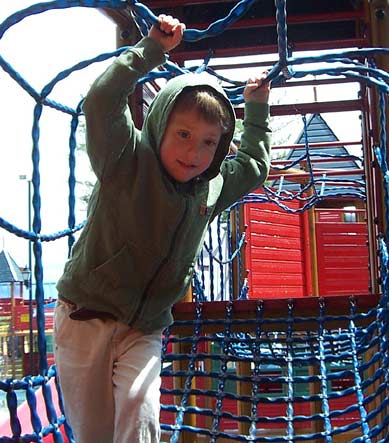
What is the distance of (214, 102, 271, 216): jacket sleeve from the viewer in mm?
1129

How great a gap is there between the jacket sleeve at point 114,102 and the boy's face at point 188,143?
0.06 m

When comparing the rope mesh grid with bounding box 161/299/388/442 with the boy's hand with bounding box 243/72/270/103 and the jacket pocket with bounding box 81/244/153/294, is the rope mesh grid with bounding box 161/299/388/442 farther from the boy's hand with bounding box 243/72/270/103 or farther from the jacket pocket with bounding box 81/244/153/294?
the boy's hand with bounding box 243/72/270/103

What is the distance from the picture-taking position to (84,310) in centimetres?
95

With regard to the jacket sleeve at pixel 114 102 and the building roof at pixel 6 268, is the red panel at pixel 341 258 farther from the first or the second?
the building roof at pixel 6 268

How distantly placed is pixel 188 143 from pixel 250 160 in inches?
10.1

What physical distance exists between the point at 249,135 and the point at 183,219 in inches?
10.7

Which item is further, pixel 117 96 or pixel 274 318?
pixel 274 318

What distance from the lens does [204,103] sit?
91 cm

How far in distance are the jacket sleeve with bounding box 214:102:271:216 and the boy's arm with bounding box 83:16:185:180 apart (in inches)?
9.8

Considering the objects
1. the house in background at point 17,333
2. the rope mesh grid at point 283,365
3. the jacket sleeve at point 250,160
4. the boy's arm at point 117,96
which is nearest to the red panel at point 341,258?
the rope mesh grid at point 283,365

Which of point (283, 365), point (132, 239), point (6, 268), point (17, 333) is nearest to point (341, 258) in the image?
point (283, 365)

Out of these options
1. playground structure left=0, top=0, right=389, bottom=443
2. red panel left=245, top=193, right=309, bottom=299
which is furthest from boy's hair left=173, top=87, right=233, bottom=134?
red panel left=245, top=193, right=309, bottom=299

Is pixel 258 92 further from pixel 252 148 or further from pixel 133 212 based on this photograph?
pixel 133 212

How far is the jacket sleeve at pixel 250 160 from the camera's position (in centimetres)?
113
